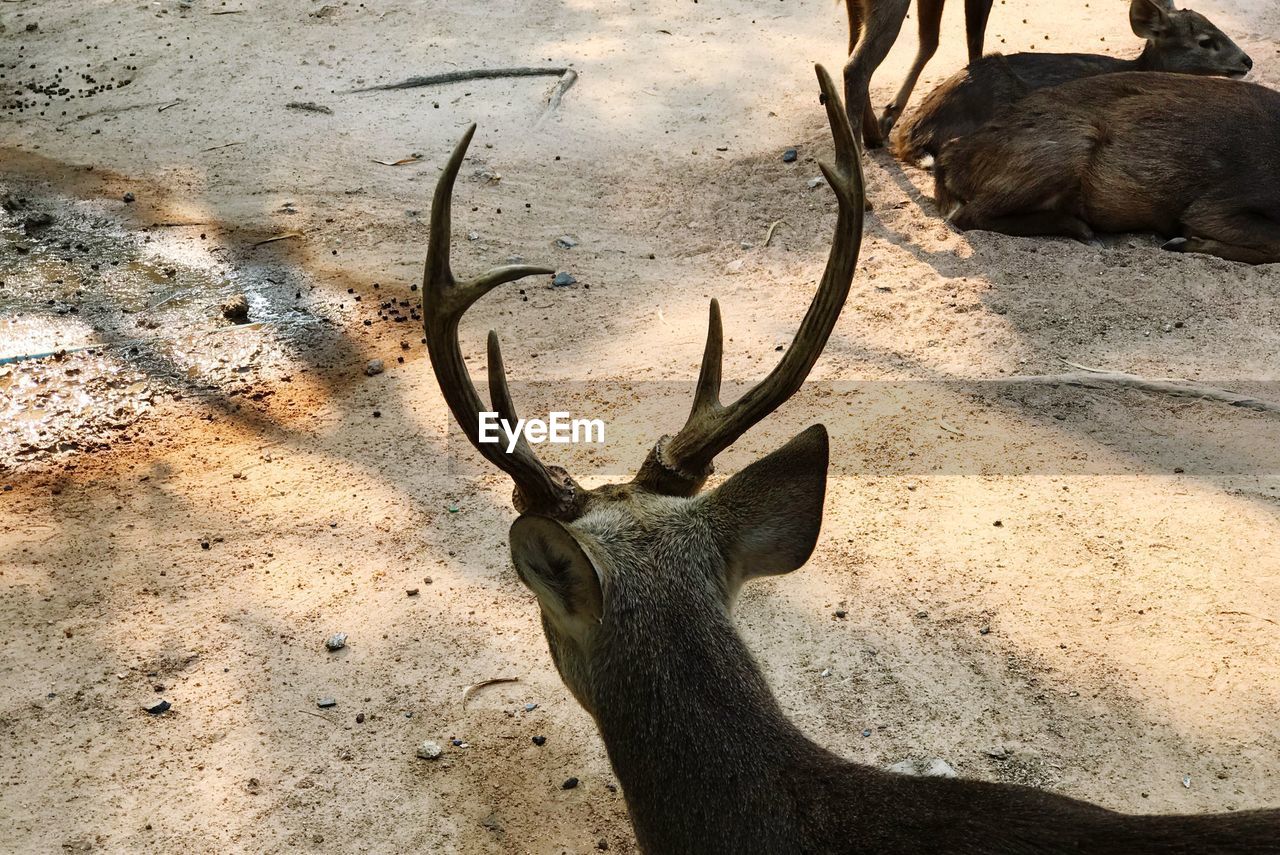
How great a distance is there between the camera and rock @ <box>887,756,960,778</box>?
388 centimetres

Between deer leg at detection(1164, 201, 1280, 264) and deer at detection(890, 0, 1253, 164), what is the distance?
1.32 metres

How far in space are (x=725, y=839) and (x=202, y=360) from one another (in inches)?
174

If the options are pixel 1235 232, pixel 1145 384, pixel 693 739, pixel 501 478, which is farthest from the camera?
pixel 1235 232

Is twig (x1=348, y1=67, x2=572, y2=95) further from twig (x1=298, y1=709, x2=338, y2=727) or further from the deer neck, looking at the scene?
the deer neck

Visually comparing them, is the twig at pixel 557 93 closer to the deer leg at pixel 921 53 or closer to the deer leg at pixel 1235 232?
the deer leg at pixel 921 53

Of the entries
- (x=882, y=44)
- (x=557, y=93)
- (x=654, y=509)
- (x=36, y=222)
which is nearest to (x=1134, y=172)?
(x=882, y=44)

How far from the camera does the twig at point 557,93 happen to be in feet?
28.5

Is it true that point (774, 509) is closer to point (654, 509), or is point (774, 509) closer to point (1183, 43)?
point (654, 509)

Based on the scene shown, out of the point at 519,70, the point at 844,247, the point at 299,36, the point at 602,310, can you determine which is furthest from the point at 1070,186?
the point at 299,36

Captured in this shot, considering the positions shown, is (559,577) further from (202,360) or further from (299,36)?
(299,36)

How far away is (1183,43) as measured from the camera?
8.77 metres

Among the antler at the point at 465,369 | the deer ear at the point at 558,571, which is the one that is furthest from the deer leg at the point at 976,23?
the deer ear at the point at 558,571

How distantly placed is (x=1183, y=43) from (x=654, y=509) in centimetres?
732

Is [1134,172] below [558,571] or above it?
below
